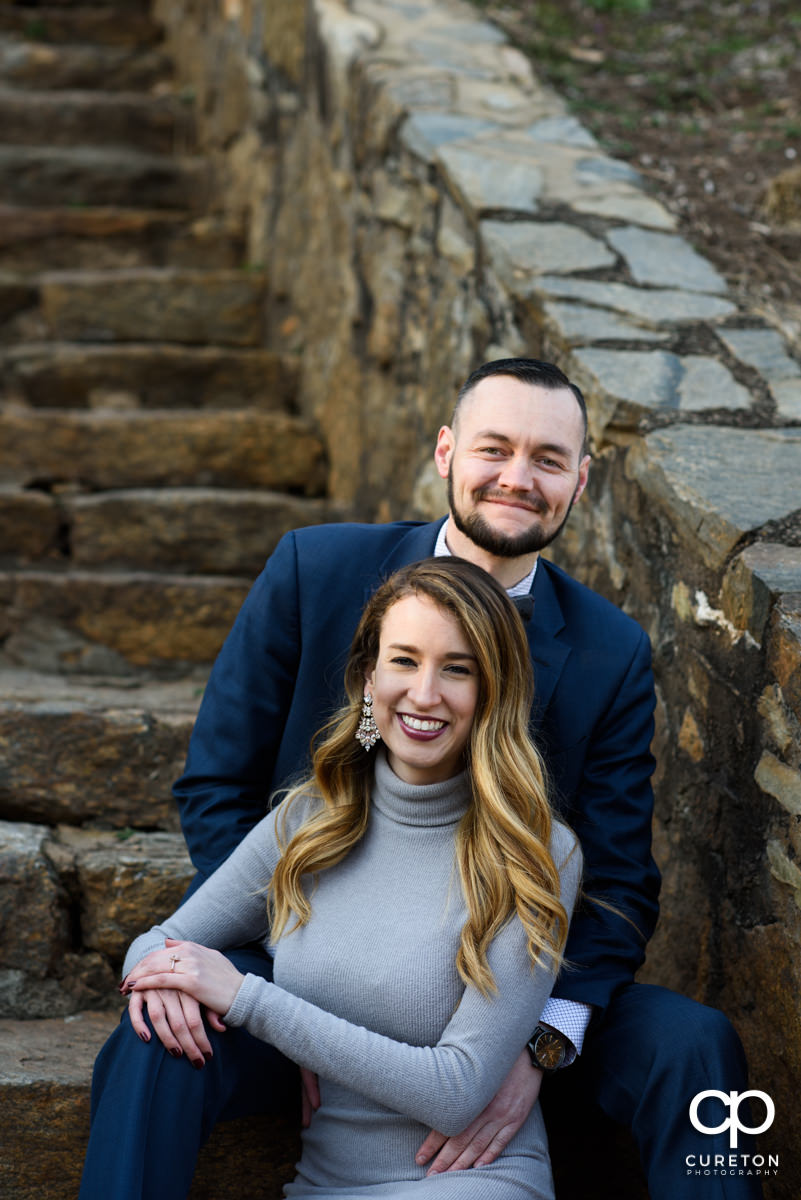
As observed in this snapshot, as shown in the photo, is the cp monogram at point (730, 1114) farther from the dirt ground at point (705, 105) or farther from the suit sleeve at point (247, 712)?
the dirt ground at point (705, 105)

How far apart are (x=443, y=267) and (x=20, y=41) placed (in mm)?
2956

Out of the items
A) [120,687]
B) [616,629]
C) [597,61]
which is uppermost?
[597,61]

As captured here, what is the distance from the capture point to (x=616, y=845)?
Answer: 1.81m

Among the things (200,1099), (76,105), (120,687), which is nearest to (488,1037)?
(200,1099)

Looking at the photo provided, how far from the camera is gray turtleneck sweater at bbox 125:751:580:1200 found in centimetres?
156

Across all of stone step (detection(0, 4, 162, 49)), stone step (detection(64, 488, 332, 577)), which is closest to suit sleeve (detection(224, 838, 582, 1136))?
stone step (detection(64, 488, 332, 577))

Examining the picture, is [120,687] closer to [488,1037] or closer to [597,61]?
[488,1037]

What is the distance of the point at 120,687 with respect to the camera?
295cm

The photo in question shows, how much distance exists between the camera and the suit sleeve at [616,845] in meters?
1.75

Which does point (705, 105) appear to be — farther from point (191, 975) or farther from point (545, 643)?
point (191, 975)

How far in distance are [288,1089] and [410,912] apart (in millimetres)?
343

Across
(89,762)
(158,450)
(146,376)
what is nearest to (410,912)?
(89,762)

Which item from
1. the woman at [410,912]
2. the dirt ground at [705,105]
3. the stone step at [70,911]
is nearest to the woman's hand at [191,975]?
the woman at [410,912]

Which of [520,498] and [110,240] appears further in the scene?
[110,240]
